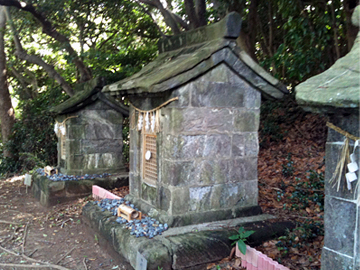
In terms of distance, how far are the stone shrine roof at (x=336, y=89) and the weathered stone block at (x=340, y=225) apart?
0.68m

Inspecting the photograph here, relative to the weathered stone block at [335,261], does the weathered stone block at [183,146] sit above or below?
above

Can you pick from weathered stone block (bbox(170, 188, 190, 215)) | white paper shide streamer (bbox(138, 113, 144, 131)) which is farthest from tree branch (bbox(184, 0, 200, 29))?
weathered stone block (bbox(170, 188, 190, 215))

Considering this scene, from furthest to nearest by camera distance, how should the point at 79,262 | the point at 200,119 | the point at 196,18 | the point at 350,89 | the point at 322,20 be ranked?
the point at 196,18
the point at 322,20
the point at 79,262
the point at 200,119
the point at 350,89

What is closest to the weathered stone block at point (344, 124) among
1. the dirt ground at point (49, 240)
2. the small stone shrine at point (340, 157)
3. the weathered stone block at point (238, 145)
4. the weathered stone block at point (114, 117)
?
the small stone shrine at point (340, 157)

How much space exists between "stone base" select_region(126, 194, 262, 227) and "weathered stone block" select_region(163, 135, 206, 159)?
78cm

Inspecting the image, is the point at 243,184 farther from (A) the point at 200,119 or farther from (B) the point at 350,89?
(B) the point at 350,89

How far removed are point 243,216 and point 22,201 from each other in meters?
5.91

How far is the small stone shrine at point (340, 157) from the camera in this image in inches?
82.0

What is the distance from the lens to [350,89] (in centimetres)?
197

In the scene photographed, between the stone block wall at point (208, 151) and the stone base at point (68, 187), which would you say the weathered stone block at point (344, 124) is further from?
the stone base at point (68, 187)

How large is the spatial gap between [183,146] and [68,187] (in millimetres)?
3999

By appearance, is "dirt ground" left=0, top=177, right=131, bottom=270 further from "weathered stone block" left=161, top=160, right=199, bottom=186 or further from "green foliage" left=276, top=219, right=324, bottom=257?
A: "green foliage" left=276, top=219, right=324, bottom=257

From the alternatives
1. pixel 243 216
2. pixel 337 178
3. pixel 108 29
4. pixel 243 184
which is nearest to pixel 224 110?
pixel 243 184

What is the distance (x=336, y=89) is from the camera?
2.04 metres
